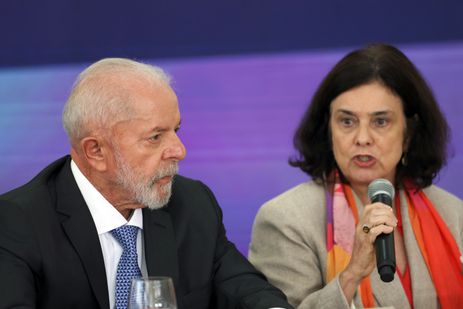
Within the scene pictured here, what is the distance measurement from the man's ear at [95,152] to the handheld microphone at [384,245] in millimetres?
774

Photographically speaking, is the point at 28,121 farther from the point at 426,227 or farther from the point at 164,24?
the point at 426,227

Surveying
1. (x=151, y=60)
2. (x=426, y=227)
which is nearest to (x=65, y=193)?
(x=426, y=227)

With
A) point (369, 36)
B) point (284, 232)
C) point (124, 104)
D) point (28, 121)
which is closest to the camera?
point (124, 104)

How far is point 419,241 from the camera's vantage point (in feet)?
10.2

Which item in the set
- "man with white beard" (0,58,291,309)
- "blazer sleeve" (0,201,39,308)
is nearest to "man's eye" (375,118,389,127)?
"man with white beard" (0,58,291,309)

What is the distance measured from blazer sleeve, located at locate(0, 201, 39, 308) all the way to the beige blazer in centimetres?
91

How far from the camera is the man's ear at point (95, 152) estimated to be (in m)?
2.53

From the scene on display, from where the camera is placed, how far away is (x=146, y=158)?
2518 mm

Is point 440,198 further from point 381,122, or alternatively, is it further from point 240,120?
point 240,120

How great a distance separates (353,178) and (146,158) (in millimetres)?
876

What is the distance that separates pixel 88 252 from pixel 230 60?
199 centimetres

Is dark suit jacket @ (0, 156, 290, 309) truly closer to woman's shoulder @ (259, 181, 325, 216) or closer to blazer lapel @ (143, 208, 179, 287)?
blazer lapel @ (143, 208, 179, 287)

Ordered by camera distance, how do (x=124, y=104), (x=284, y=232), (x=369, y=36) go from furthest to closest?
(x=369, y=36)
(x=284, y=232)
(x=124, y=104)

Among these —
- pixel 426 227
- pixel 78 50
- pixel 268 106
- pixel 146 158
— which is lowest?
pixel 426 227
